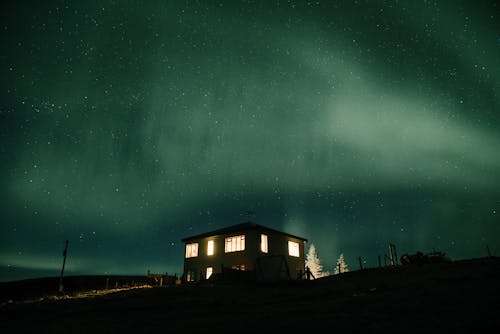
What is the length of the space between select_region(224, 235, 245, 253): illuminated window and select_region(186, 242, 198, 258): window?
4942 millimetres

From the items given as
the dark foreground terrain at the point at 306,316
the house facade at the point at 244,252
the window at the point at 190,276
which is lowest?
the dark foreground terrain at the point at 306,316

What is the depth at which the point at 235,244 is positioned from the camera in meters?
36.5

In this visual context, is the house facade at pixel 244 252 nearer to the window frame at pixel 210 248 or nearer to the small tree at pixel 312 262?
the window frame at pixel 210 248

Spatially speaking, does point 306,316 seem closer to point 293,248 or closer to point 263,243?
point 263,243

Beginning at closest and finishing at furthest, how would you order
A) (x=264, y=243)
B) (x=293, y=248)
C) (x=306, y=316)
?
(x=306, y=316)
(x=264, y=243)
(x=293, y=248)

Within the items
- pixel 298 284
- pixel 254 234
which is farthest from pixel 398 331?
pixel 254 234

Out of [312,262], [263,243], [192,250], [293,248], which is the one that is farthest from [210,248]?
[312,262]

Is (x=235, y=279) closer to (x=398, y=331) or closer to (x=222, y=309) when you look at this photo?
(x=222, y=309)

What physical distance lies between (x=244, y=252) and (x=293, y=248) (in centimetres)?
812

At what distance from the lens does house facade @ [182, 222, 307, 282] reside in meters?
34.9

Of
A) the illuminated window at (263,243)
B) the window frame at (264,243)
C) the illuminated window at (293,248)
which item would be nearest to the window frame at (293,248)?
the illuminated window at (293,248)

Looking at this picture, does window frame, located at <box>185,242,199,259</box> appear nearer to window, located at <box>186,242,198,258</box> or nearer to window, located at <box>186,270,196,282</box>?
window, located at <box>186,242,198,258</box>

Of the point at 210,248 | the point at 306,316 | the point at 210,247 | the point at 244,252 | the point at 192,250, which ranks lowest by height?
the point at 306,316

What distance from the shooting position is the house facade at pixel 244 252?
34.9 metres
